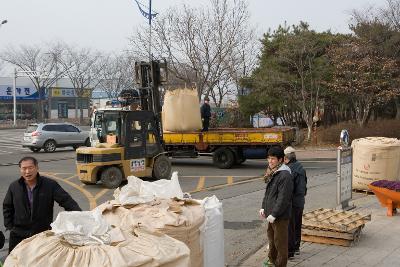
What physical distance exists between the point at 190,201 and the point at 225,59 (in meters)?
29.1

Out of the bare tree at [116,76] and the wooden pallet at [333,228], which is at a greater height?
the bare tree at [116,76]

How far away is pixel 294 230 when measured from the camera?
6.93m

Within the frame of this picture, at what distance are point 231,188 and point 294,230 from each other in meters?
7.03

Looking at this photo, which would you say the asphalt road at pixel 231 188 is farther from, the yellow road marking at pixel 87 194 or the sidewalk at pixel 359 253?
the sidewalk at pixel 359 253

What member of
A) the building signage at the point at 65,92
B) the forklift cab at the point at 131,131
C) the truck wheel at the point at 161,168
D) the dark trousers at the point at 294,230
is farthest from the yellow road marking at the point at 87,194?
the building signage at the point at 65,92

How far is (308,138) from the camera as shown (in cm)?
2792

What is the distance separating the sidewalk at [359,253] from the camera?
673 centimetres

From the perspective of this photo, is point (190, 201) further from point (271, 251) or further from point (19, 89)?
point (19, 89)

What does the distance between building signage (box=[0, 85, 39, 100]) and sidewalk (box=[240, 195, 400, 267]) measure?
5736cm

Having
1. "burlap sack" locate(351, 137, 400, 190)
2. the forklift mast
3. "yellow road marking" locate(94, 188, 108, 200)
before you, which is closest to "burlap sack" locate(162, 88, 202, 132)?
the forklift mast

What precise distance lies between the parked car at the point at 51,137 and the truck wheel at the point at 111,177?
13.5 meters

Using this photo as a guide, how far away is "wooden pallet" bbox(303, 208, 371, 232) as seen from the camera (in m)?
7.51

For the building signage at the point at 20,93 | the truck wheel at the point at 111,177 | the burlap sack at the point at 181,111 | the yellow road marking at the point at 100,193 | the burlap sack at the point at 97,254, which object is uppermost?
the building signage at the point at 20,93

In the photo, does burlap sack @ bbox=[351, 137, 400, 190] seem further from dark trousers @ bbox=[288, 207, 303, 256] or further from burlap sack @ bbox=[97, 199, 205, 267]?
burlap sack @ bbox=[97, 199, 205, 267]
